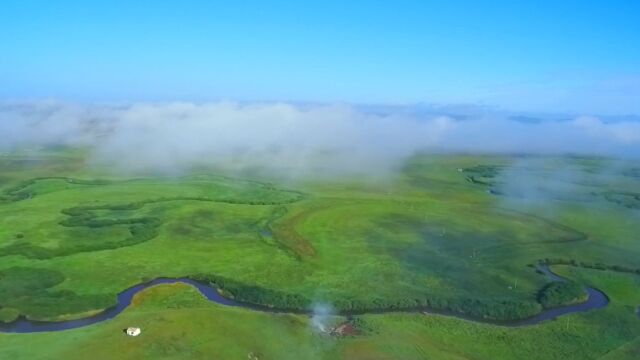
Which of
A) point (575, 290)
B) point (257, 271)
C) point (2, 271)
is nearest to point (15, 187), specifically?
point (2, 271)

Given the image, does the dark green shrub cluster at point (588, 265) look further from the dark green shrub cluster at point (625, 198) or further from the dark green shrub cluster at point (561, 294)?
the dark green shrub cluster at point (625, 198)

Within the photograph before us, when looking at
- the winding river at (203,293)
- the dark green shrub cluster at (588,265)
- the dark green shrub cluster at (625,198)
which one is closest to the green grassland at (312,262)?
the dark green shrub cluster at (588,265)

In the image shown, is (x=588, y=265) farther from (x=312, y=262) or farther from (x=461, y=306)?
(x=312, y=262)

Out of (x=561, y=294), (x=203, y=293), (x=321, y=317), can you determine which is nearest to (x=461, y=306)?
(x=561, y=294)

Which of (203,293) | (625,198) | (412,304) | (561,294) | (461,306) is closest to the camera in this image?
(461,306)

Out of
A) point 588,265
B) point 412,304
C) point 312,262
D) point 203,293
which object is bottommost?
point 203,293

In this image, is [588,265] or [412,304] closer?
[412,304]
